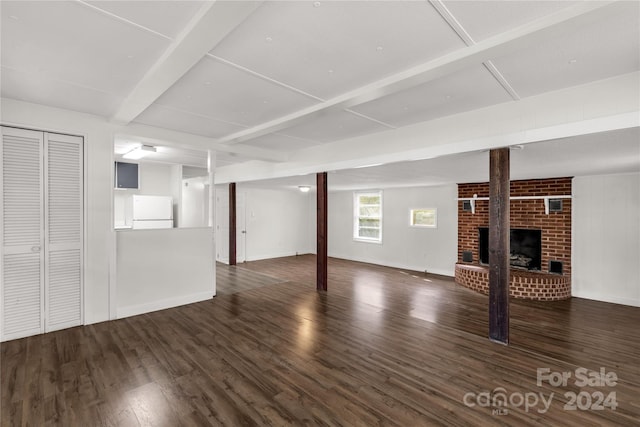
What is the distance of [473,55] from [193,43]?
195cm

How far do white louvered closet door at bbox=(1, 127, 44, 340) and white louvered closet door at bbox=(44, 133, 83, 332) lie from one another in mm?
66

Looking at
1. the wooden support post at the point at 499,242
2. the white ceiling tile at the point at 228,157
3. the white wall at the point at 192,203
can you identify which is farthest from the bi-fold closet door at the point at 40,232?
the wooden support post at the point at 499,242

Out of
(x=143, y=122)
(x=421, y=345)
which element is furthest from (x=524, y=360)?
(x=143, y=122)

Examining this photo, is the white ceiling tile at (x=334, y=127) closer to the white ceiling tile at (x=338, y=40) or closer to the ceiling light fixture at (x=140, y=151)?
the white ceiling tile at (x=338, y=40)

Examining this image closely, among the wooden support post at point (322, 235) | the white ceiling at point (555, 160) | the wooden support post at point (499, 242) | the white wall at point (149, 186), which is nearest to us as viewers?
the white ceiling at point (555, 160)

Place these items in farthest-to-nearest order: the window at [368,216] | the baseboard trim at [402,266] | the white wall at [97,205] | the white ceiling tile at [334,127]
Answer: the window at [368,216], the baseboard trim at [402,266], the white wall at [97,205], the white ceiling tile at [334,127]

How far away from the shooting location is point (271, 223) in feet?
31.6

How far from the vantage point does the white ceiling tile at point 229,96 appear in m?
2.58

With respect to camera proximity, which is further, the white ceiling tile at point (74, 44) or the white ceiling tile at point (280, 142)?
Result: the white ceiling tile at point (280, 142)

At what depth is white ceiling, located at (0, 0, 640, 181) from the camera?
1766mm

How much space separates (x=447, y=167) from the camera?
15.9 feet

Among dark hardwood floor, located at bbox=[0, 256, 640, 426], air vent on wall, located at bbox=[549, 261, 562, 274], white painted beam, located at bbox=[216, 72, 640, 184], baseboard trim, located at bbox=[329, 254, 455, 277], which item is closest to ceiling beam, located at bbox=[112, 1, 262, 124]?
dark hardwood floor, located at bbox=[0, 256, 640, 426]

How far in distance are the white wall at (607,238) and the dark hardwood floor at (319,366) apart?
705 mm

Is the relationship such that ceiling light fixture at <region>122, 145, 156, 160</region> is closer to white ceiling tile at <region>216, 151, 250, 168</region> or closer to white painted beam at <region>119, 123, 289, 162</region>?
white painted beam at <region>119, 123, 289, 162</region>
